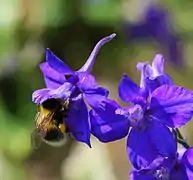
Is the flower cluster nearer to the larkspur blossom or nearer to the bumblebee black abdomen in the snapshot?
the larkspur blossom

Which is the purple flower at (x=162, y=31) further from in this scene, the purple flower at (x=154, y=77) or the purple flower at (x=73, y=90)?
the purple flower at (x=73, y=90)

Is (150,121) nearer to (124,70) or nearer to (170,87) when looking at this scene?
(170,87)

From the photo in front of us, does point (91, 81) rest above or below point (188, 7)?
above

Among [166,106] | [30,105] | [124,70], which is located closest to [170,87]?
[166,106]

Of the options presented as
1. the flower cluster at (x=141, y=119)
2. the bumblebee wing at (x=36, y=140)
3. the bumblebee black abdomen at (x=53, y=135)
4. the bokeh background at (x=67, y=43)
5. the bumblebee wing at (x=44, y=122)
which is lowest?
the bokeh background at (x=67, y=43)

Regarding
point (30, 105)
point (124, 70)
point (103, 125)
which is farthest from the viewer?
point (124, 70)

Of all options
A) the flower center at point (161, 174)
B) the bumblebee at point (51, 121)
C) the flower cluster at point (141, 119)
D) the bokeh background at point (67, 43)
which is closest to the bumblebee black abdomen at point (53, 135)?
the bumblebee at point (51, 121)
